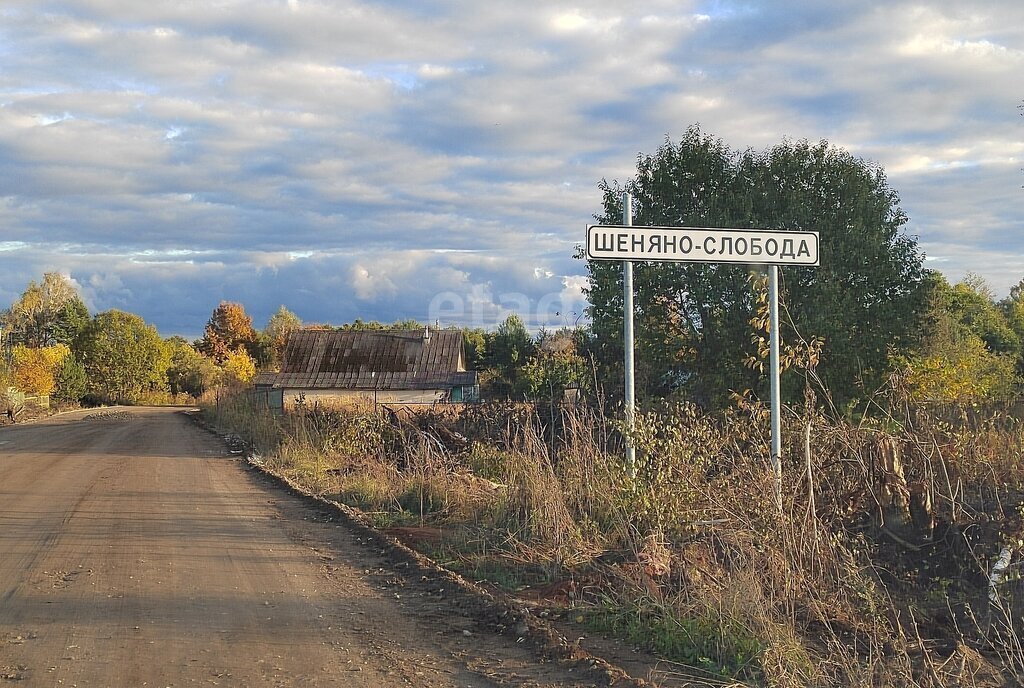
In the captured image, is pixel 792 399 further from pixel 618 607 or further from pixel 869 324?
pixel 618 607

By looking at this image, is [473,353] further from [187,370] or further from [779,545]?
[779,545]

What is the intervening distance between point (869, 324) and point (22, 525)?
2247 cm

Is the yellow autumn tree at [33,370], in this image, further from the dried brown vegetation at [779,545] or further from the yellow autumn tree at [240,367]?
the dried brown vegetation at [779,545]

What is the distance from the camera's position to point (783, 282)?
25219mm

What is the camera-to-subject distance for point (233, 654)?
6.07 meters

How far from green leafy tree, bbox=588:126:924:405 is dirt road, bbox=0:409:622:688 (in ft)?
49.2

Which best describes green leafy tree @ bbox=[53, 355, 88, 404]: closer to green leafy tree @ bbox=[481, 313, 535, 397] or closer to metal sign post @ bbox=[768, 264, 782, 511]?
green leafy tree @ bbox=[481, 313, 535, 397]

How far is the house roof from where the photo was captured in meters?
42.6

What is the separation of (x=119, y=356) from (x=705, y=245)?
8196 cm

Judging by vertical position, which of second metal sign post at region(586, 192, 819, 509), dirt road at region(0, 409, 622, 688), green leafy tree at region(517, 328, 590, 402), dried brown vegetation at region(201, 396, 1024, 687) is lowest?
dirt road at region(0, 409, 622, 688)

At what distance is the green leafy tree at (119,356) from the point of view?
81.3 meters

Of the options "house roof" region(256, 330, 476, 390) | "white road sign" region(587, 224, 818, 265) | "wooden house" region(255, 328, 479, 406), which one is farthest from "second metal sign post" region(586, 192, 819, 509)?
"house roof" region(256, 330, 476, 390)

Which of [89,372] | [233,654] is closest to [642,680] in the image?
[233,654]

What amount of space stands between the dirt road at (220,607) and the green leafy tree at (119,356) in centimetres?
7255
